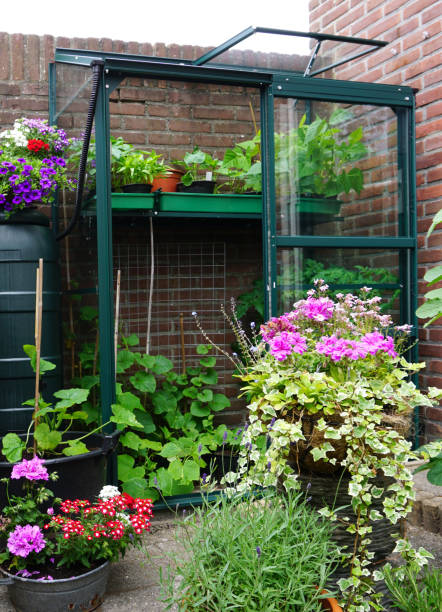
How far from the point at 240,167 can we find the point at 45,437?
167cm

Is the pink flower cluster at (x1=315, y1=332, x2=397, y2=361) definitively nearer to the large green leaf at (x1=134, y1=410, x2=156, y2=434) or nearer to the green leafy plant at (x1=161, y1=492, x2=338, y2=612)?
the green leafy plant at (x1=161, y1=492, x2=338, y2=612)

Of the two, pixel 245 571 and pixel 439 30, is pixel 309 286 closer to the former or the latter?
pixel 439 30

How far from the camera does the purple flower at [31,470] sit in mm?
1984

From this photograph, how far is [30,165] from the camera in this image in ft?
8.39

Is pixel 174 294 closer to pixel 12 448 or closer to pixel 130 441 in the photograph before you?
pixel 130 441

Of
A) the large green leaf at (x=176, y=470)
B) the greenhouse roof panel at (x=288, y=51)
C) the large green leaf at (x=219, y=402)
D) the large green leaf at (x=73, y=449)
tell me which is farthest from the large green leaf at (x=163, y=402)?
the greenhouse roof panel at (x=288, y=51)

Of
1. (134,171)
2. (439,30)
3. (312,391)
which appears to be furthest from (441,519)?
(439,30)

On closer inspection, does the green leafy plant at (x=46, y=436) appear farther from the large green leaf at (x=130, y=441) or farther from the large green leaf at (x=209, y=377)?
the large green leaf at (x=209, y=377)

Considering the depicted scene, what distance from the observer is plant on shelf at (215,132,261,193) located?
3109 millimetres

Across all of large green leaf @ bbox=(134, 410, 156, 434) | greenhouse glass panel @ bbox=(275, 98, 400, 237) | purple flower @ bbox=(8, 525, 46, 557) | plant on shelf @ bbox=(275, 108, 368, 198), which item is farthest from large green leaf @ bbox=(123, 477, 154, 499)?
plant on shelf @ bbox=(275, 108, 368, 198)

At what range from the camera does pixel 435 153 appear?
3045 millimetres

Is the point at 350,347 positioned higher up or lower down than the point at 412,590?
higher up

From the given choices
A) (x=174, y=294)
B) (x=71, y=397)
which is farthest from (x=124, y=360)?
(x=71, y=397)

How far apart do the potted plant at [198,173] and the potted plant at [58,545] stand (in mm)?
1554
